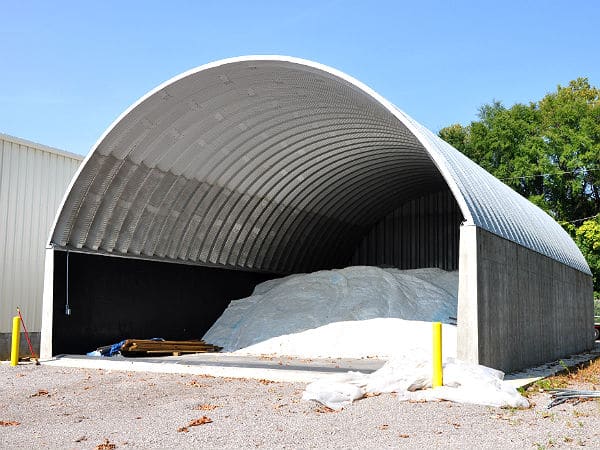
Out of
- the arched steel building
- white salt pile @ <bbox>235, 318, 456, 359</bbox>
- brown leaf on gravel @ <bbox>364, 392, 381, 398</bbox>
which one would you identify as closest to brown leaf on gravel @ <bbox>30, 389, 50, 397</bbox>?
the arched steel building

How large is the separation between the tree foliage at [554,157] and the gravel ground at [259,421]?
103 feet

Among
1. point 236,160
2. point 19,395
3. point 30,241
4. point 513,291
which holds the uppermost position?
point 236,160

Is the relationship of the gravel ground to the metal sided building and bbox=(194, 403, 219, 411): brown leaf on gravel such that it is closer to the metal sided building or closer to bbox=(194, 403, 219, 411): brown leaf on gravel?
bbox=(194, 403, 219, 411): brown leaf on gravel

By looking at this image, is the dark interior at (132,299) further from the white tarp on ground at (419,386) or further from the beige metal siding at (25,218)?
the white tarp on ground at (419,386)

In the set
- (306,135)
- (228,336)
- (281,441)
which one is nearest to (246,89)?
(306,135)

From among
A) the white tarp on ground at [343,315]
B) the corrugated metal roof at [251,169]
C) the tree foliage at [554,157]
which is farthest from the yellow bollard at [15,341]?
the tree foliage at [554,157]

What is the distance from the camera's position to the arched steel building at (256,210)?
Answer: 1305 centimetres

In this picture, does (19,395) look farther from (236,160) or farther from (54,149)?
(54,149)

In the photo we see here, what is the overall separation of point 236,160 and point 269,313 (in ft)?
14.4

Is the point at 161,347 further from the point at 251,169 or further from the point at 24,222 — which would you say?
Answer: the point at 251,169

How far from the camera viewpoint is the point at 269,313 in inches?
770

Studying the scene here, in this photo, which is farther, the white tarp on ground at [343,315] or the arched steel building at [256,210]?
the white tarp on ground at [343,315]

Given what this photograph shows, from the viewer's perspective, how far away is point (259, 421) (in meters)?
8.38

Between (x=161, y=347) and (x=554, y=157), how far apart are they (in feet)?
103
